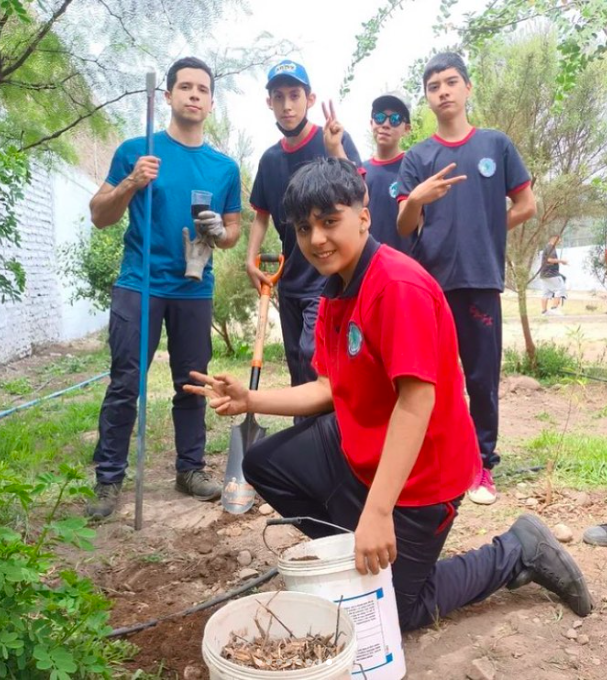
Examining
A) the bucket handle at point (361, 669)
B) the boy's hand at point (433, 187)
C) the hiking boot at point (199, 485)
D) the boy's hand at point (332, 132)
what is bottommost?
the hiking boot at point (199, 485)

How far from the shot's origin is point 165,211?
10.6 ft

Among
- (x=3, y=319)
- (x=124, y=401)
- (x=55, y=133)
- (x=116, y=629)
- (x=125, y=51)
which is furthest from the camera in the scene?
(x=3, y=319)

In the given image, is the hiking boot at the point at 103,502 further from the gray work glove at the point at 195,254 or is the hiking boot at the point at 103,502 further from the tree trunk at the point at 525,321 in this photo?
the tree trunk at the point at 525,321

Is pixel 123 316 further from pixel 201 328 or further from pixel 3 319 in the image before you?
pixel 3 319

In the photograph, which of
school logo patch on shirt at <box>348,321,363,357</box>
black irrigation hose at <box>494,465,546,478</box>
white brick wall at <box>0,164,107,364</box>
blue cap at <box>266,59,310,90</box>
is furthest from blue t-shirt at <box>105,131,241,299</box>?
white brick wall at <box>0,164,107,364</box>

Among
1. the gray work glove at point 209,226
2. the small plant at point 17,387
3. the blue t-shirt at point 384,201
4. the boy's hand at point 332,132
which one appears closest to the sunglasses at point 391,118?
the blue t-shirt at point 384,201

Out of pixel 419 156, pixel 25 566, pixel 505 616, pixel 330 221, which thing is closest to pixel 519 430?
pixel 419 156

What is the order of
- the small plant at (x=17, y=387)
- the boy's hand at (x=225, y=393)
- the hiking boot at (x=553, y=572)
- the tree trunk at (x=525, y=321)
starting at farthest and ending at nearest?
the tree trunk at (x=525, y=321)
the small plant at (x=17, y=387)
the hiking boot at (x=553, y=572)
the boy's hand at (x=225, y=393)

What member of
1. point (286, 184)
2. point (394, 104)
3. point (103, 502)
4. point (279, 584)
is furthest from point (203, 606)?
point (394, 104)

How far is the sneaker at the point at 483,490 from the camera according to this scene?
314 cm

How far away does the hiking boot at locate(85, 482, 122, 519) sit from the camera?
2998 millimetres

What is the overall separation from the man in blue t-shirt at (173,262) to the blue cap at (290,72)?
30cm

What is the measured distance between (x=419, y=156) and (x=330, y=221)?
1.53 m

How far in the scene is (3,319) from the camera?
25.0 ft
